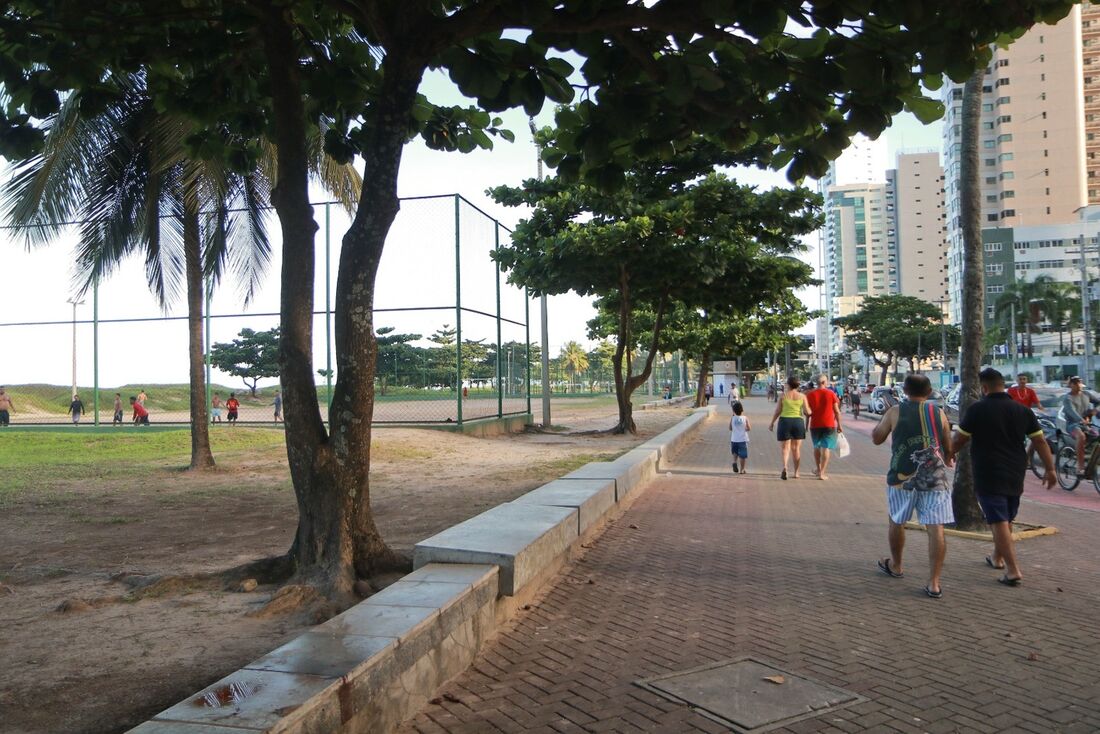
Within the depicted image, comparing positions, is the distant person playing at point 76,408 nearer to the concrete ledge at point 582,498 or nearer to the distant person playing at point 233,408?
the distant person playing at point 233,408

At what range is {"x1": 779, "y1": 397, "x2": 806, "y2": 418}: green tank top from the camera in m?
13.1

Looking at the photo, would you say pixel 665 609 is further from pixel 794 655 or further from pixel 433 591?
pixel 433 591

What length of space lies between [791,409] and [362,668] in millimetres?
10998

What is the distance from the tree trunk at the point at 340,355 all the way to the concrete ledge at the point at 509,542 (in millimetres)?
562

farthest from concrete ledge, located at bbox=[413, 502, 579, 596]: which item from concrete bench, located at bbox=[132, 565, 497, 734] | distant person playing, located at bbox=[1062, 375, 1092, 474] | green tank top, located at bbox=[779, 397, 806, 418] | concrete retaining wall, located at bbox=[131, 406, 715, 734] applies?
distant person playing, located at bbox=[1062, 375, 1092, 474]

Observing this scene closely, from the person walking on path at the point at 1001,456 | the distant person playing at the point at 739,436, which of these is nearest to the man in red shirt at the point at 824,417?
the distant person playing at the point at 739,436

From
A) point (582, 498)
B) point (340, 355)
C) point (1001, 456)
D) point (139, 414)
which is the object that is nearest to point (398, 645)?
point (340, 355)

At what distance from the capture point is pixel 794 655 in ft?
14.6

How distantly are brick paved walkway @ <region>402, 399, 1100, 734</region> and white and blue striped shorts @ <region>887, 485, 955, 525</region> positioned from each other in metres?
0.52

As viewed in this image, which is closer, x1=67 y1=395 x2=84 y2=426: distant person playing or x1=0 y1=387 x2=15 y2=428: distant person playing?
x1=0 y1=387 x2=15 y2=428: distant person playing

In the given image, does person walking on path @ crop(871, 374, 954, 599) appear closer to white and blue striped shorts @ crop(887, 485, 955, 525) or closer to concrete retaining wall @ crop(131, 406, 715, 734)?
white and blue striped shorts @ crop(887, 485, 955, 525)

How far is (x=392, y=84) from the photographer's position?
5.48m

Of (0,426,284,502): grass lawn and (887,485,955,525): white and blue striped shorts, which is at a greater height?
(887,485,955,525): white and blue striped shorts

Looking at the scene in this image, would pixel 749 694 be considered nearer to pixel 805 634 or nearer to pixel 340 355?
pixel 805 634
